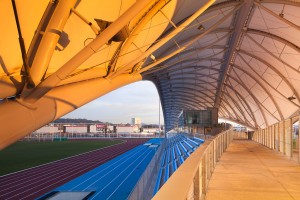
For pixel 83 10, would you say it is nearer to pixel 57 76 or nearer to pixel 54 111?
pixel 54 111

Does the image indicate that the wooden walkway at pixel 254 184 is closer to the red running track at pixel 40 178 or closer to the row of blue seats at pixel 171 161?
the row of blue seats at pixel 171 161

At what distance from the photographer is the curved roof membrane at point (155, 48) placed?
8.39 metres

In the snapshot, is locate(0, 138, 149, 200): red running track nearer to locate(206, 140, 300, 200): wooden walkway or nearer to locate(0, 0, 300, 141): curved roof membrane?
locate(0, 0, 300, 141): curved roof membrane

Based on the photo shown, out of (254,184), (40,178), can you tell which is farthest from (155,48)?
(40,178)

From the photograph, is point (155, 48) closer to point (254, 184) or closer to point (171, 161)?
point (254, 184)

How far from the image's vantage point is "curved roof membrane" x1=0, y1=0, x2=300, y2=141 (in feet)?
27.5

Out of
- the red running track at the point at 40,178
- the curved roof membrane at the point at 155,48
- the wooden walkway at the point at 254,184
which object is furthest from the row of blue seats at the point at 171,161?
the curved roof membrane at the point at 155,48

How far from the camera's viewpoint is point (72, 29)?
11.5 m

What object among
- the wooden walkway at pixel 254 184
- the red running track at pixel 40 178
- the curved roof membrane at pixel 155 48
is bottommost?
the red running track at pixel 40 178

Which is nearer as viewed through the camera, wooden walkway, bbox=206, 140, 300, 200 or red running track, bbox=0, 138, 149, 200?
wooden walkway, bbox=206, 140, 300, 200

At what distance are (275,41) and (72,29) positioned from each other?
2578 cm

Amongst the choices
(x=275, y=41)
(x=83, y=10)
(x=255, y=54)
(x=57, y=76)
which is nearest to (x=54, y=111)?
(x=57, y=76)

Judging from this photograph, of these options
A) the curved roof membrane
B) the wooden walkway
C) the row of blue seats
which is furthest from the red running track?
the wooden walkway

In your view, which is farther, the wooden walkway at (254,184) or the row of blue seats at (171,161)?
the row of blue seats at (171,161)
